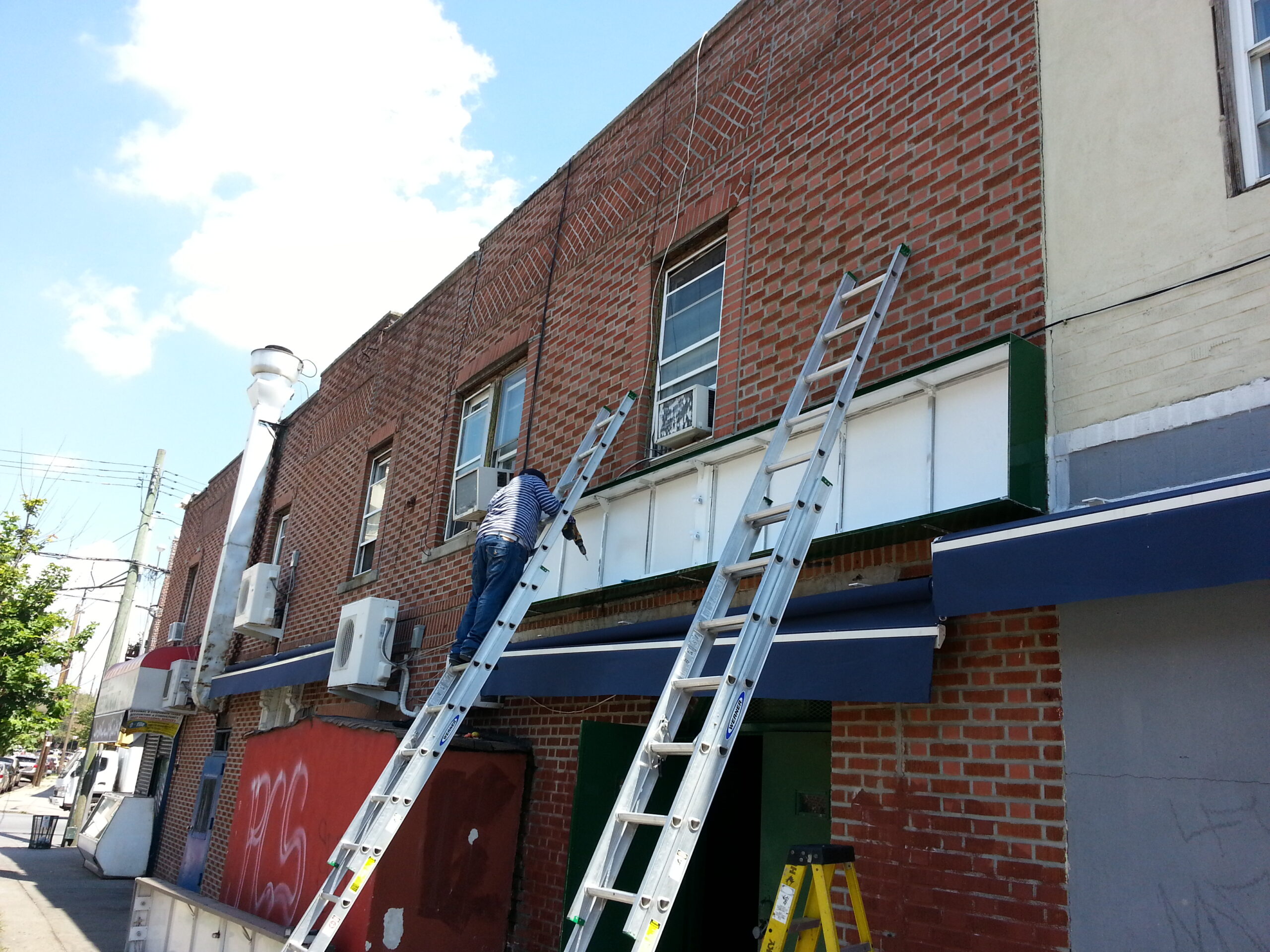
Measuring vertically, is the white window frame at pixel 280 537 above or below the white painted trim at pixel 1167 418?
above

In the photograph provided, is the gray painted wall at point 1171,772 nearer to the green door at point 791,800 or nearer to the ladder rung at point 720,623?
the ladder rung at point 720,623

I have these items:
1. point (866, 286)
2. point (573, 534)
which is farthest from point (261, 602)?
point (866, 286)

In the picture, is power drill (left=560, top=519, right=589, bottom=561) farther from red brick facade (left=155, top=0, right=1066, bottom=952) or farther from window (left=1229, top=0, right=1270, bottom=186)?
window (left=1229, top=0, right=1270, bottom=186)

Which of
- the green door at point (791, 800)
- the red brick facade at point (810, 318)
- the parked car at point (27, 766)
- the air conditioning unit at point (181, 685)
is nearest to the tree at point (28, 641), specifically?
the air conditioning unit at point (181, 685)

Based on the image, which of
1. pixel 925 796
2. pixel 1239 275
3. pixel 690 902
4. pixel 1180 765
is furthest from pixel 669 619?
pixel 1239 275

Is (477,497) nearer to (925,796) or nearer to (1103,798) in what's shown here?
(925,796)

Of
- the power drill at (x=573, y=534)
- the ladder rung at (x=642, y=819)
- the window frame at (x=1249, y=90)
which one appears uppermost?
the window frame at (x=1249, y=90)

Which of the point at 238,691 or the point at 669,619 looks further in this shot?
the point at 238,691

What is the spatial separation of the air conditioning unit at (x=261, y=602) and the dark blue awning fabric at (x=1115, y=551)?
35.3ft

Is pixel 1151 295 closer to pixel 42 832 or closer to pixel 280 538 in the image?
Result: pixel 280 538

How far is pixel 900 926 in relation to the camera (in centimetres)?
455

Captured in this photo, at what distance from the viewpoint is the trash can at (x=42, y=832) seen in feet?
65.5

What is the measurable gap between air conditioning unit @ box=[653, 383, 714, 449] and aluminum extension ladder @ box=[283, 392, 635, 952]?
1.32 ft

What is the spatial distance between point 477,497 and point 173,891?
4.13 metres
